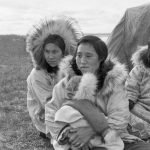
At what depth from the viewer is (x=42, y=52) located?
3.89 meters

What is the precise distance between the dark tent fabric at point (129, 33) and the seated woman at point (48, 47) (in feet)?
2.84

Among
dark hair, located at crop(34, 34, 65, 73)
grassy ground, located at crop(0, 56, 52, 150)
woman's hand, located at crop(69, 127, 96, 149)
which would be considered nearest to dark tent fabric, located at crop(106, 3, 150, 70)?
dark hair, located at crop(34, 34, 65, 73)

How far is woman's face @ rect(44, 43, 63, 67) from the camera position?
380 cm

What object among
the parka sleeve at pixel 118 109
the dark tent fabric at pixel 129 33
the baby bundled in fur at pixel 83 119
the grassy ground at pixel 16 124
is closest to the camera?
the baby bundled in fur at pixel 83 119

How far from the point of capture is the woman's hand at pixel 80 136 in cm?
272

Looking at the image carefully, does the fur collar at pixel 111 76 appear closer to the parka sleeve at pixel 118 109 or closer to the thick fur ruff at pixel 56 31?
the parka sleeve at pixel 118 109

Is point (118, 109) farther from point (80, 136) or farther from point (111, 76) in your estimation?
point (80, 136)

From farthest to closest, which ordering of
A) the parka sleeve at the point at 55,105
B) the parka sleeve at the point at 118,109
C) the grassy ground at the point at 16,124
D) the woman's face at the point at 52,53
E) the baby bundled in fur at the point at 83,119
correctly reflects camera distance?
the grassy ground at the point at 16,124
the woman's face at the point at 52,53
the parka sleeve at the point at 55,105
the parka sleeve at the point at 118,109
the baby bundled in fur at the point at 83,119

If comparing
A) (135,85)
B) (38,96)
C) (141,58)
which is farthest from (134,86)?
(38,96)

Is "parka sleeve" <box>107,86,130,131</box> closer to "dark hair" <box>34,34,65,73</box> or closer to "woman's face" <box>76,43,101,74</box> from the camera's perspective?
"woman's face" <box>76,43,101,74</box>

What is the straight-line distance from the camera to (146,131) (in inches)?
136

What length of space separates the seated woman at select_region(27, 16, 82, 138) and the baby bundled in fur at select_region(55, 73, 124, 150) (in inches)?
42.5

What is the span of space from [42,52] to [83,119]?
137 centimetres

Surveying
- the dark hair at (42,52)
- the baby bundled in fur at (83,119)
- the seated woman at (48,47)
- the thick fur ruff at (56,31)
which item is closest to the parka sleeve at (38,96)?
the seated woman at (48,47)
